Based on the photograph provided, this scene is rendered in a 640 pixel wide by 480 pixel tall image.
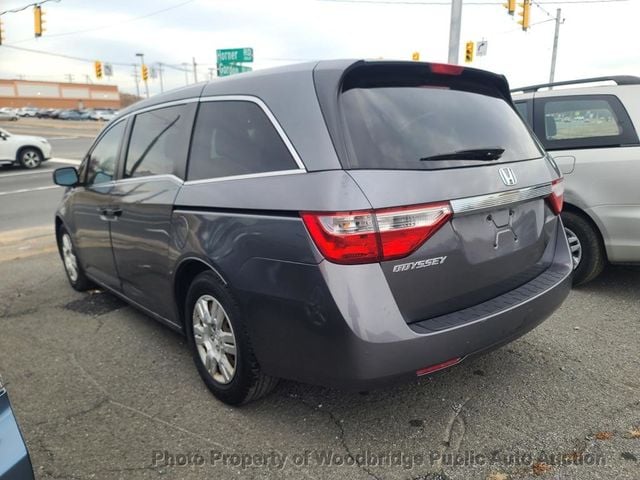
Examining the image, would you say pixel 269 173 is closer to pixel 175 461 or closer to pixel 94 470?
pixel 175 461

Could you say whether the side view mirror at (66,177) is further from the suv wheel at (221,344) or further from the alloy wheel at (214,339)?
the alloy wheel at (214,339)

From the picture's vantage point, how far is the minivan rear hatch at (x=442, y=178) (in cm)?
219

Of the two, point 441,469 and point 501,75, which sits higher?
point 501,75

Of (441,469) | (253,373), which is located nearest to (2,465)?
(253,373)

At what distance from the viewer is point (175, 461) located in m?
2.45

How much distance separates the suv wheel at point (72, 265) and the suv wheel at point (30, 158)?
48.3ft

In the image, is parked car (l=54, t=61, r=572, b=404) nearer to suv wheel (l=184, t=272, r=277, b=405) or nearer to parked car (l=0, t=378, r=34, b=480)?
suv wheel (l=184, t=272, r=277, b=405)

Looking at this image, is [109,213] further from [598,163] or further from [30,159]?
[30,159]

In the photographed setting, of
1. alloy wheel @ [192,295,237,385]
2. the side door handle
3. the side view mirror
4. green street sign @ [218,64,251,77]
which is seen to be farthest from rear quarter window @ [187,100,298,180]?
green street sign @ [218,64,251,77]

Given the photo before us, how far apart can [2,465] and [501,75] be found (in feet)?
9.87

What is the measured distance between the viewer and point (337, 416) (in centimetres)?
276

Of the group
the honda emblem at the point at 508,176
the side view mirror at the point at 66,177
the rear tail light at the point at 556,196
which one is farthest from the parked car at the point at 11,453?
the side view mirror at the point at 66,177

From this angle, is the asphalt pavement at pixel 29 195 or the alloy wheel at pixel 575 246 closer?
the alloy wheel at pixel 575 246

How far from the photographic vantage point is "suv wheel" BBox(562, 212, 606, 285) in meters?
4.43
